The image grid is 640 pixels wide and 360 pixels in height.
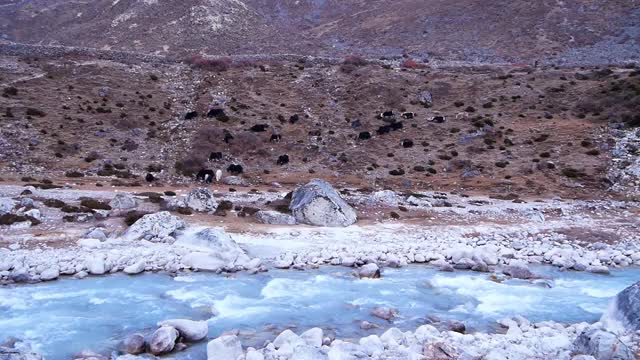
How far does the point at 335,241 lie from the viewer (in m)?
24.3

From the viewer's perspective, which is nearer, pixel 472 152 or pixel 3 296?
pixel 3 296

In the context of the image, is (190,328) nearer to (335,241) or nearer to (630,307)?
(335,241)

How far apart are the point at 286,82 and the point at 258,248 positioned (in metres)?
36.3

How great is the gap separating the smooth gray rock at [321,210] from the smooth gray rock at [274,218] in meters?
0.49

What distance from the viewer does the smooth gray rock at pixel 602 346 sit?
41.1 ft

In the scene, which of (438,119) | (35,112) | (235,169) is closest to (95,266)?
(235,169)

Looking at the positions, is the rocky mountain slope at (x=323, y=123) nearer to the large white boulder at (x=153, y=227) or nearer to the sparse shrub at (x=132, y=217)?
the sparse shrub at (x=132, y=217)

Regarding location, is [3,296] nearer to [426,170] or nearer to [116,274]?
[116,274]

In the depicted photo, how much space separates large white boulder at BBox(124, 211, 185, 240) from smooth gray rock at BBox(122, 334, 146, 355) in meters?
9.33

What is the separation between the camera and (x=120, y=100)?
49.9 metres

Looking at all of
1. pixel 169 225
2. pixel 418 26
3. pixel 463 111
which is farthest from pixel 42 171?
pixel 418 26

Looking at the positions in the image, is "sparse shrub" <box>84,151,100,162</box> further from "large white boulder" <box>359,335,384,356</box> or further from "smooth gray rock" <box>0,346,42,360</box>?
"large white boulder" <box>359,335,384,356</box>

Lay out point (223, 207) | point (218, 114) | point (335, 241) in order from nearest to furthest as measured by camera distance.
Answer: point (335, 241)
point (223, 207)
point (218, 114)

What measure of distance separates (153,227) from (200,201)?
521cm
